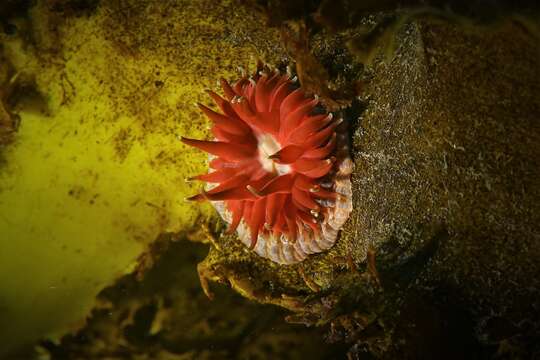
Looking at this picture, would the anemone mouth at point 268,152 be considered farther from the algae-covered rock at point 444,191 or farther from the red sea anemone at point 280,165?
the algae-covered rock at point 444,191

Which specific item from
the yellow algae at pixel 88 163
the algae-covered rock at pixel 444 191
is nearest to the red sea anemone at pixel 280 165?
the algae-covered rock at pixel 444 191

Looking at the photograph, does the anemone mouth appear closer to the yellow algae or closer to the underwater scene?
the underwater scene

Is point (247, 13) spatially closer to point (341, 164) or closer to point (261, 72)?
point (261, 72)

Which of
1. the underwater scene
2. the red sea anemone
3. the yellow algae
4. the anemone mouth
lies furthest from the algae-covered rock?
the yellow algae

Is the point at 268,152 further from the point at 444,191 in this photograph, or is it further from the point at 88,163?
the point at 88,163

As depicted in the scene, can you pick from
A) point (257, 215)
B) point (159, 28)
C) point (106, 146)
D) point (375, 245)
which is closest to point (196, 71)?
point (159, 28)

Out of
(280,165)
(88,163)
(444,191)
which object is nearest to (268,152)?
(280,165)
